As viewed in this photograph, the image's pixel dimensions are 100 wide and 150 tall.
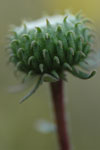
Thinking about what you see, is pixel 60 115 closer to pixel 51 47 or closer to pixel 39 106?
pixel 51 47

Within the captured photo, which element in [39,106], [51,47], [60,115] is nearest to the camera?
[51,47]

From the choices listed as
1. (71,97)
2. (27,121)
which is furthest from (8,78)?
(71,97)

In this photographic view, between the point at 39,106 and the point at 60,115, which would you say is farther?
the point at 39,106

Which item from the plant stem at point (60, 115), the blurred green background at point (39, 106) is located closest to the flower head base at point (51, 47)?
the plant stem at point (60, 115)

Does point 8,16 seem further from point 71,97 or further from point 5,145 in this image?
point 5,145

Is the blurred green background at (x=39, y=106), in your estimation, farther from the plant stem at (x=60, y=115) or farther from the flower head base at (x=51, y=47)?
the flower head base at (x=51, y=47)

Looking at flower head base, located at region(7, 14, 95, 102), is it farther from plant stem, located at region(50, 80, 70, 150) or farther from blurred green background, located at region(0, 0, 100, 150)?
blurred green background, located at region(0, 0, 100, 150)

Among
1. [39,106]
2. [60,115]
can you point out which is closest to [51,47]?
[60,115]
